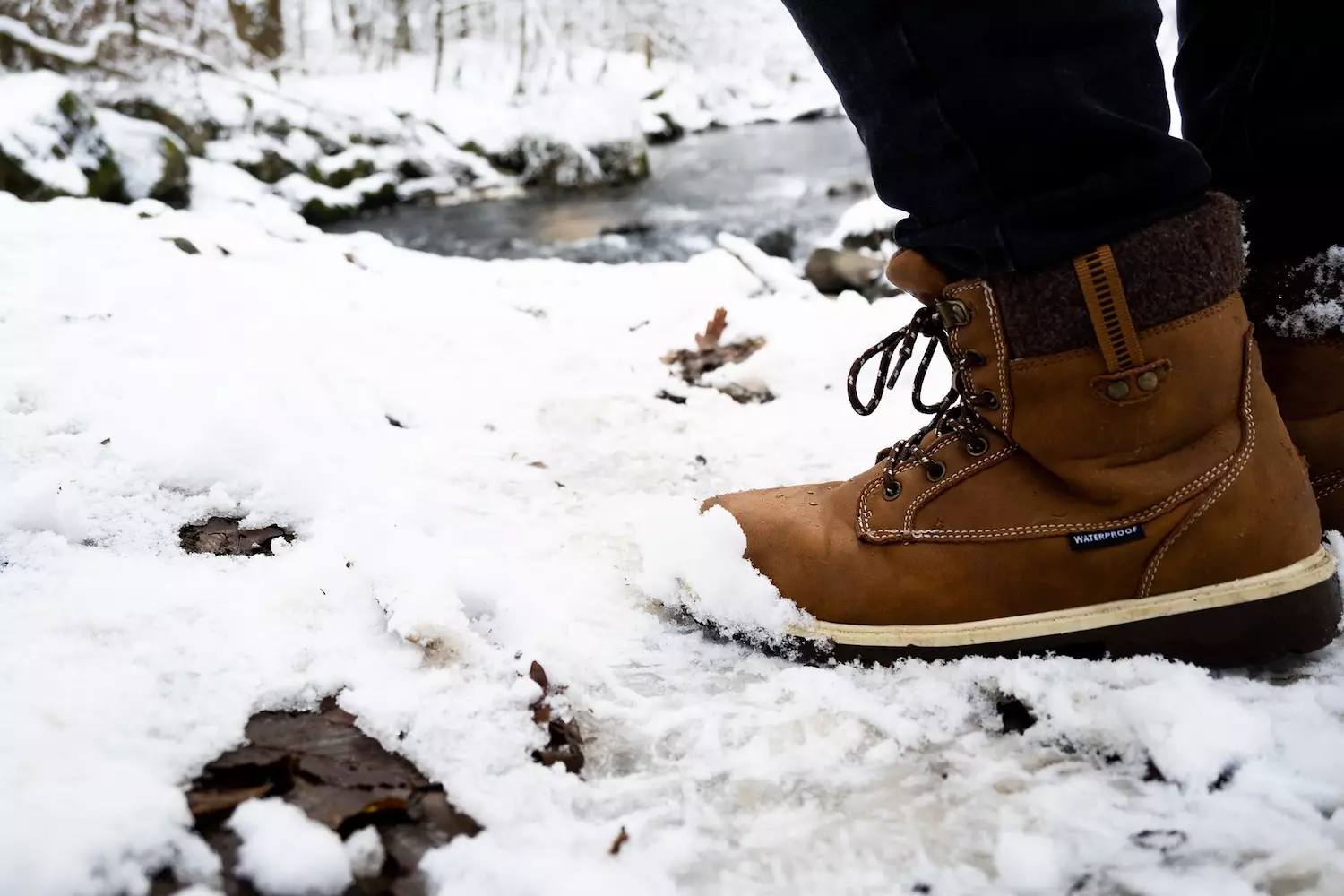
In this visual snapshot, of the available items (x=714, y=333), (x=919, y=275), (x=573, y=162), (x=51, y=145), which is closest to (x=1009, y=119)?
(x=919, y=275)

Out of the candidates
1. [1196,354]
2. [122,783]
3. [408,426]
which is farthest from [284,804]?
[408,426]

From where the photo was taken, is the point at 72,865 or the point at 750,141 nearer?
the point at 72,865

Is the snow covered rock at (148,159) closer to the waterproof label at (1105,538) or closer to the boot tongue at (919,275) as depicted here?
the boot tongue at (919,275)

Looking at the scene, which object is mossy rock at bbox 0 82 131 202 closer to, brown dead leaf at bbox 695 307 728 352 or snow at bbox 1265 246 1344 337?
brown dead leaf at bbox 695 307 728 352

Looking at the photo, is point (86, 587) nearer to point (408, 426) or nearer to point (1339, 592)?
point (408, 426)

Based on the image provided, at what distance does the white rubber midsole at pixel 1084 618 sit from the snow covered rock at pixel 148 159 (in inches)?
232

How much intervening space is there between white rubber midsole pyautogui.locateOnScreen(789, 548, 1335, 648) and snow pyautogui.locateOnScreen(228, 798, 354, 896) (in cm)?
47

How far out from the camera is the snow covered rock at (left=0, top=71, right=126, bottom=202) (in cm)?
439

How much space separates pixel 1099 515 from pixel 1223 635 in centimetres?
15

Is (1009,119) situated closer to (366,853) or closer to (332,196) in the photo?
(366,853)

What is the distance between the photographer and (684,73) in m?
19.7

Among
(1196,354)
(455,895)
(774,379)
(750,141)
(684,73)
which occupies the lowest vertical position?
(455,895)

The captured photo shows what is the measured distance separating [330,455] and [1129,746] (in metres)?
1.03

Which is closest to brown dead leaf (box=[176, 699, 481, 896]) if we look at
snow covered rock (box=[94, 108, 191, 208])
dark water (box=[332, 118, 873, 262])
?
dark water (box=[332, 118, 873, 262])
